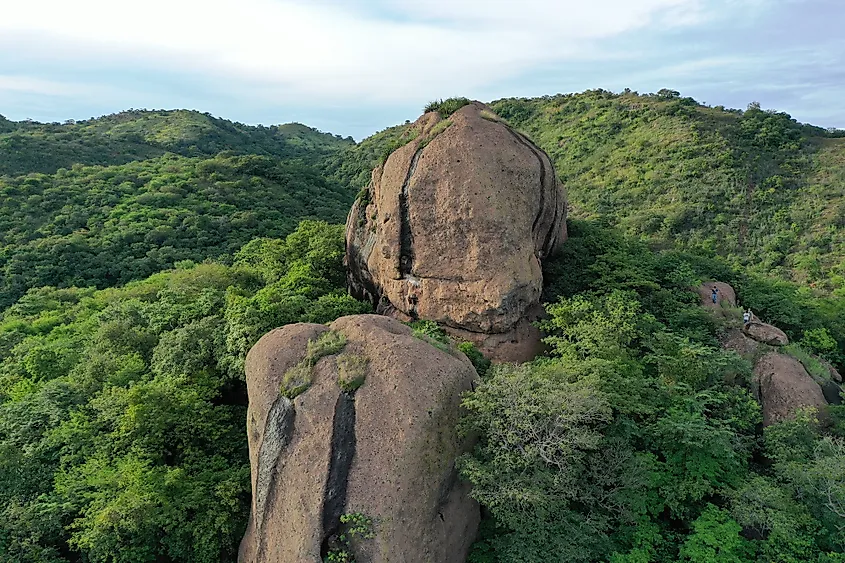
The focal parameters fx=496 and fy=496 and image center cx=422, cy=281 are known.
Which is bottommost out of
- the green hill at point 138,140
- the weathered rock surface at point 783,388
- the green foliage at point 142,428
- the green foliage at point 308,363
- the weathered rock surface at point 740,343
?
the green foliage at point 142,428

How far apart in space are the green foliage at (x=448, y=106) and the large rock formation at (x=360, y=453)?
8632 mm

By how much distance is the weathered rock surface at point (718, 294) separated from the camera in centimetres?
1789

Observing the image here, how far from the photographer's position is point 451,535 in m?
9.78

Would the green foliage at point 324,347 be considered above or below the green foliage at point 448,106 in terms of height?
below

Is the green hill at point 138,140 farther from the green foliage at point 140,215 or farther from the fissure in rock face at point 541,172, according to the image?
the fissure in rock face at point 541,172

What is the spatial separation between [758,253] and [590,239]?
22.4 meters

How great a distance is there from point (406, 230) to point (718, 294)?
480 inches

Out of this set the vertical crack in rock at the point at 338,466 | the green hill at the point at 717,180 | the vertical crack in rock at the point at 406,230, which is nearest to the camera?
the vertical crack in rock at the point at 338,466

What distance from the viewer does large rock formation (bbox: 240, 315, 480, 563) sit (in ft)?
30.0

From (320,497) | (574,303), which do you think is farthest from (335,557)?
(574,303)

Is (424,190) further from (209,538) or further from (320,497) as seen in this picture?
(209,538)

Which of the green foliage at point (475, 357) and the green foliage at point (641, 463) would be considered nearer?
the green foliage at point (641, 463)

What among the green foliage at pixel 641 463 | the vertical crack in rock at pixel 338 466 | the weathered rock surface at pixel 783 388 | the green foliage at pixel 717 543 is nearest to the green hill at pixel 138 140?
the vertical crack in rock at pixel 338 466

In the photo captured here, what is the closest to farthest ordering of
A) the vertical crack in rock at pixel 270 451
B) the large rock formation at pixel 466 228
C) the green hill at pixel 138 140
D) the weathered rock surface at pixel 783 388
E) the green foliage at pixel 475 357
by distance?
the vertical crack in rock at pixel 270 451 < the weathered rock surface at pixel 783 388 < the green foliage at pixel 475 357 < the large rock formation at pixel 466 228 < the green hill at pixel 138 140
